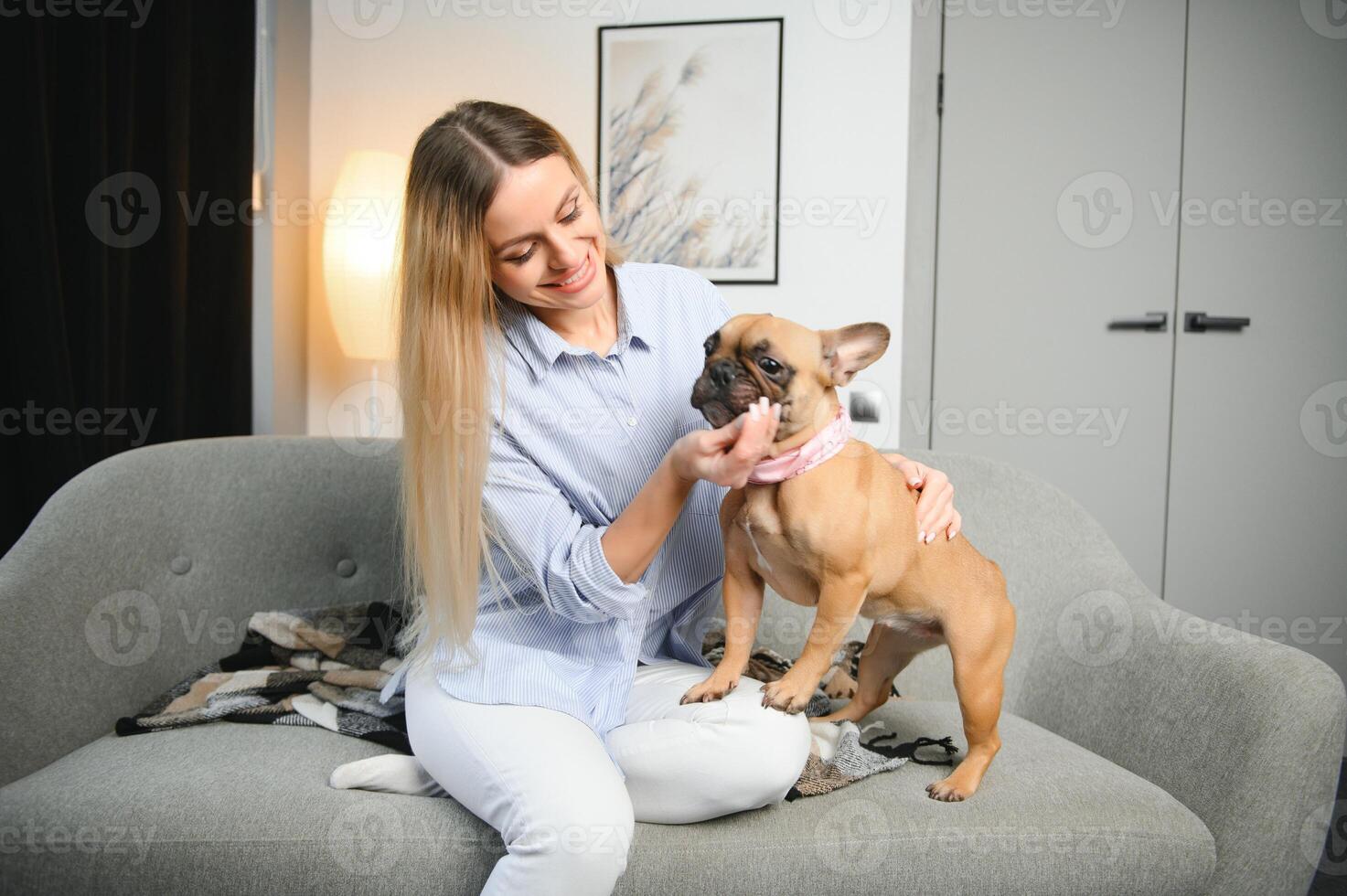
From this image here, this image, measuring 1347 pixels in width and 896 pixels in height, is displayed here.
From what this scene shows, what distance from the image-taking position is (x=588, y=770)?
4.86 feet

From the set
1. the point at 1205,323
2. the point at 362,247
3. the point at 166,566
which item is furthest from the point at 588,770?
the point at 1205,323

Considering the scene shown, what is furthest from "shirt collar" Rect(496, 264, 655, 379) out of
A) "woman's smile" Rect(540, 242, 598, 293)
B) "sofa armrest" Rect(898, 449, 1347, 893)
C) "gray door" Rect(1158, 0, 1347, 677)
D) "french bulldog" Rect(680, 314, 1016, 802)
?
"gray door" Rect(1158, 0, 1347, 677)

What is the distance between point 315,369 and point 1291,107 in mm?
4148

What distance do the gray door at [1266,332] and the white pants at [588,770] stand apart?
3176 millimetres

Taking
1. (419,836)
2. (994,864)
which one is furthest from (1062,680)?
(419,836)

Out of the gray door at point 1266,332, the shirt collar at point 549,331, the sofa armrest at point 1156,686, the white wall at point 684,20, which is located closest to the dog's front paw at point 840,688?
the sofa armrest at point 1156,686

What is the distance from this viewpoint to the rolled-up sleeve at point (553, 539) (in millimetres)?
1618

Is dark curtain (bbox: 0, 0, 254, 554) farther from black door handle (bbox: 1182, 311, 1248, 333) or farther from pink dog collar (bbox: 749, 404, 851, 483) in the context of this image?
black door handle (bbox: 1182, 311, 1248, 333)

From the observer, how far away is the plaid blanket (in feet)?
5.93

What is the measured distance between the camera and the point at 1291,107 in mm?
3949

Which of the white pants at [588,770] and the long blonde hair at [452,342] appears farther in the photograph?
the long blonde hair at [452,342]

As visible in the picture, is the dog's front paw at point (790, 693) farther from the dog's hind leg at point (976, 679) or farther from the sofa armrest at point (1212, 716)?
the sofa armrest at point (1212, 716)

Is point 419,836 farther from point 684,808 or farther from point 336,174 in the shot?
point 336,174

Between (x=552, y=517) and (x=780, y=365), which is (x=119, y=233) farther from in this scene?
(x=780, y=365)
